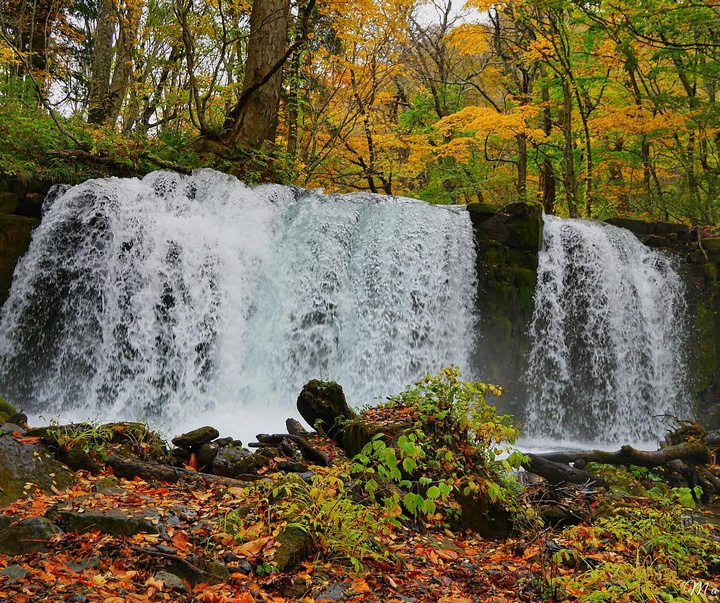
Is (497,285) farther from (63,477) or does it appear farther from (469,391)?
(63,477)

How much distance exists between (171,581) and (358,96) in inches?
494

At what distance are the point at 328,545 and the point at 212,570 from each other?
0.67 metres

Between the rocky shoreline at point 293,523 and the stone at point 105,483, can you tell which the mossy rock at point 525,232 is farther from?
the stone at point 105,483

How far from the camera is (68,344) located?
7996 millimetres

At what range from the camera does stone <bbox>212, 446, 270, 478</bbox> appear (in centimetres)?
431

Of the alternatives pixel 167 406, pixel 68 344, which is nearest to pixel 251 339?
pixel 167 406

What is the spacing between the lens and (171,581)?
243 centimetres

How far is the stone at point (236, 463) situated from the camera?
4312 mm

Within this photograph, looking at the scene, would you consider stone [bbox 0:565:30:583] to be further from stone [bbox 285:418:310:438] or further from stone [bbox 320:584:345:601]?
stone [bbox 285:418:310:438]

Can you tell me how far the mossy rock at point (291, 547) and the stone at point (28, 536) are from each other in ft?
3.61

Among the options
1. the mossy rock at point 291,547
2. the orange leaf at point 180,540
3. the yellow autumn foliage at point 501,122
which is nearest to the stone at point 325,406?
the mossy rock at point 291,547

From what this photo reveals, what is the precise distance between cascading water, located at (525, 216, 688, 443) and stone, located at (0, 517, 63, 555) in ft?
28.8

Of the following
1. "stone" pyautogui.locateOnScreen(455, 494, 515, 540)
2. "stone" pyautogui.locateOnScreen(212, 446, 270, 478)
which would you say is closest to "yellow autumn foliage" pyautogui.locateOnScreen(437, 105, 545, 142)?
"stone" pyautogui.locateOnScreen(455, 494, 515, 540)

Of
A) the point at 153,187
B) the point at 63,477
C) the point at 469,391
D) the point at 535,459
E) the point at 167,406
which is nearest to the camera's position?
the point at 63,477
